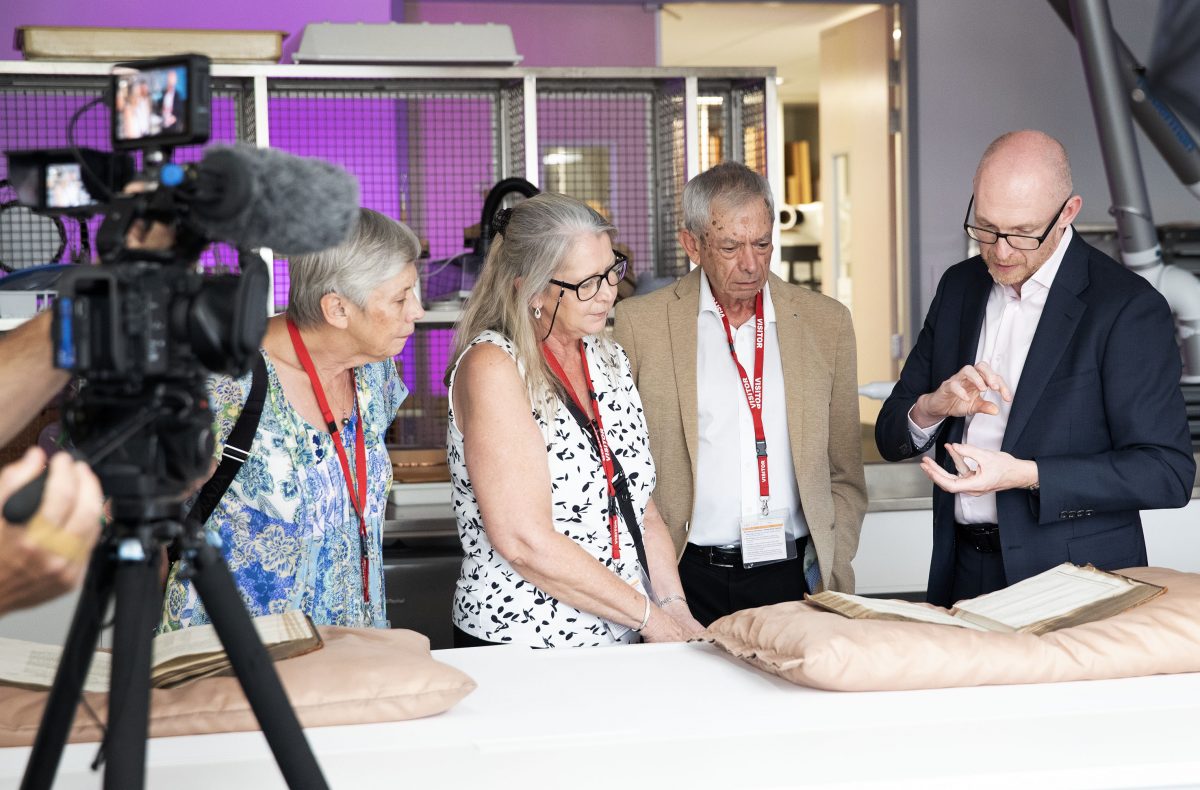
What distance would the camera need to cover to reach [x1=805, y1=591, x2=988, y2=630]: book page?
163cm

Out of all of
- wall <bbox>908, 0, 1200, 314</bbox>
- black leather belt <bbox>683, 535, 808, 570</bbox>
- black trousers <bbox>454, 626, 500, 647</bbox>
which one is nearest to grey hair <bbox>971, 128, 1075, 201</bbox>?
black leather belt <bbox>683, 535, 808, 570</bbox>

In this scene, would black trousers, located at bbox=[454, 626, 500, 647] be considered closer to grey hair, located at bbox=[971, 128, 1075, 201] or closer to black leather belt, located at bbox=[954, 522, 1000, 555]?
black leather belt, located at bbox=[954, 522, 1000, 555]

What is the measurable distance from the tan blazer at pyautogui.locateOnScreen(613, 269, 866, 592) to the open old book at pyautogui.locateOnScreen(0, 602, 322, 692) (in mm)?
1193

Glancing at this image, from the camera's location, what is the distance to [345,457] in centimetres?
206

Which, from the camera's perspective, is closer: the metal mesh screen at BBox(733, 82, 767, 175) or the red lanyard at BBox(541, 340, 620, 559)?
the red lanyard at BBox(541, 340, 620, 559)

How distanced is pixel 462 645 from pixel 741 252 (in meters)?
1.04

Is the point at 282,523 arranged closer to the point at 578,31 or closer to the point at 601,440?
the point at 601,440

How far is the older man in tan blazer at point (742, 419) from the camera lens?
2.65 metres

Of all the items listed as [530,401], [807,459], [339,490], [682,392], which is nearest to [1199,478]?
[807,459]

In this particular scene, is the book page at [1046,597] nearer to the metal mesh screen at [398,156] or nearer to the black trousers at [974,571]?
the black trousers at [974,571]

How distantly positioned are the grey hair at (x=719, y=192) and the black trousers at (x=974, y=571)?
0.86 meters

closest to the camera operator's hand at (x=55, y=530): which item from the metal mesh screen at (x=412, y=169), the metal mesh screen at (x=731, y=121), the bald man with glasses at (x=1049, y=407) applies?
the bald man with glasses at (x=1049, y=407)

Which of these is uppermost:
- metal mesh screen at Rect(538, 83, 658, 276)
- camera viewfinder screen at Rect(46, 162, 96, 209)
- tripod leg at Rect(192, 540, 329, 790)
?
metal mesh screen at Rect(538, 83, 658, 276)

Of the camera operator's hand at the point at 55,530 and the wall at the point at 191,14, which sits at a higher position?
the wall at the point at 191,14
